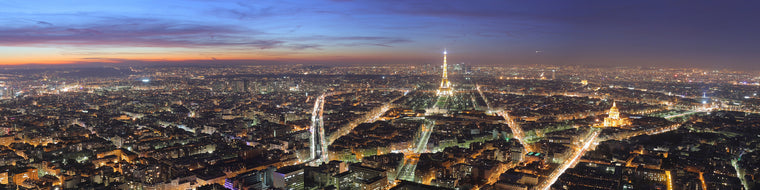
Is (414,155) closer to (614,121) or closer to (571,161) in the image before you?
(571,161)

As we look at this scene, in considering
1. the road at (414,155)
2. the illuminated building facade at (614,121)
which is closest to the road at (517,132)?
the road at (414,155)

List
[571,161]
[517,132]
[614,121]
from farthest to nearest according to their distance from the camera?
[614,121] < [517,132] < [571,161]

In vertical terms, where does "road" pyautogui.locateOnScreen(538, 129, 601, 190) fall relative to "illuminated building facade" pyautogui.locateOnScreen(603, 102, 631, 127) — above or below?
below

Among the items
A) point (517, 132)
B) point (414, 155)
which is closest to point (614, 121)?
point (517, 132)

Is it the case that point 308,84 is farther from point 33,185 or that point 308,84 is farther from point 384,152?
point 33,185

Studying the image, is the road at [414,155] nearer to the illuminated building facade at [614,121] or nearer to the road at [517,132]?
the road at [517,132]

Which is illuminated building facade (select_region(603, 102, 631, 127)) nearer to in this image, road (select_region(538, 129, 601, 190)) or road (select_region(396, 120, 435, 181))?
road (select_region(538, 129, 601, 190))

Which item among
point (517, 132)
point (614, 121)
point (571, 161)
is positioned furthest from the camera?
point (614, 121)

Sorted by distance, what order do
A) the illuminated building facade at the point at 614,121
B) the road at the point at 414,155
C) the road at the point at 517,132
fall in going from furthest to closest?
the illuminated building facade at the point at 614,121 → the road at the point at 517,132 → the road at the point at 414,155

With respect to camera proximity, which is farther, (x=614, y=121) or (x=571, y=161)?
(x=614, y=121)

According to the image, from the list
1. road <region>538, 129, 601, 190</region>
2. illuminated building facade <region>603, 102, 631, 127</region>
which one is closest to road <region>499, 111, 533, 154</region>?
road <region>538, 129, 601, 190</region>

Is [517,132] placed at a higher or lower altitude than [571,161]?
higher

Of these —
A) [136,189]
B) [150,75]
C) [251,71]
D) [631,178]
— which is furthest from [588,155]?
[251,71]
